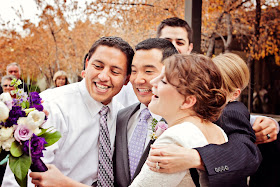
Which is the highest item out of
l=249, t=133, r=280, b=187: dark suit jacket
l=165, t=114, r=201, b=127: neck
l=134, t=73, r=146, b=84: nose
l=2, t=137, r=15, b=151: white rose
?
l=134, t=73, r=146, b=84: nose

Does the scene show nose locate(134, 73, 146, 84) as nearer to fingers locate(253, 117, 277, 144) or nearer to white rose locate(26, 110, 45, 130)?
white rose locate(26, 110, 45, 130)

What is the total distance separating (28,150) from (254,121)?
159 cm

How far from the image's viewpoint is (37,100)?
1577mm

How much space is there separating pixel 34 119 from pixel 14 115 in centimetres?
10

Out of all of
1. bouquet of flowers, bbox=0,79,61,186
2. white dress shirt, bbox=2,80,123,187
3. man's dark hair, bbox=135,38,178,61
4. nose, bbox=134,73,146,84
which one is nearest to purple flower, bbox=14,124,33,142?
bouquet of flowers, bbox=0,79,61,186

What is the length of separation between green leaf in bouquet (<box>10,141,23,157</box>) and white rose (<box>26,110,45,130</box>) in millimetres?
117

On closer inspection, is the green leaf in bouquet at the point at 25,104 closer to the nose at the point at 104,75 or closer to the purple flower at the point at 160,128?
the nose at the point at 104,75

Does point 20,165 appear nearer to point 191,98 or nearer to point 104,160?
point 104,160

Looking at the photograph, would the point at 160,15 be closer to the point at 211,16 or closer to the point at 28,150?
the point at 211,16

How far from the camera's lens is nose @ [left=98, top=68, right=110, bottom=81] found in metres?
2.02

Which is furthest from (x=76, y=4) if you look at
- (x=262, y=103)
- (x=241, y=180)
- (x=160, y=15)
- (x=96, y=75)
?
(x=241, y=180)

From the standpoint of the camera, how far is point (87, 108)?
2.15m

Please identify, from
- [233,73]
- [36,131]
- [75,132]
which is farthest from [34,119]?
[233,73]

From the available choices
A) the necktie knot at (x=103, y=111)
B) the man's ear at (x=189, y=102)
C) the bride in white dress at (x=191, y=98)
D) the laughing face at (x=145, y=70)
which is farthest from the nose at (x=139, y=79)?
the man's ear at (x=189, y=102)
